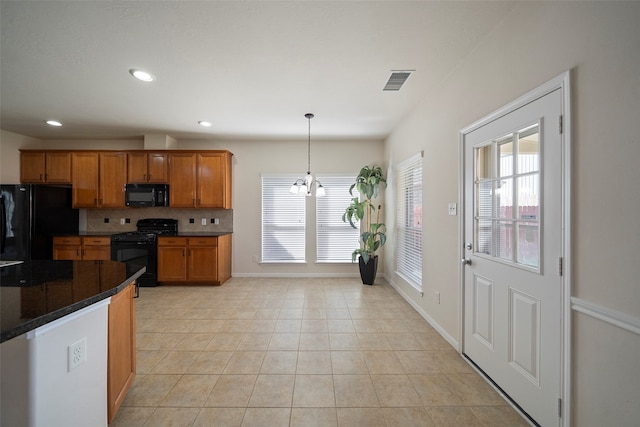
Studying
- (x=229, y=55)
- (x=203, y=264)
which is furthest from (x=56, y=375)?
(x=203, y=264)

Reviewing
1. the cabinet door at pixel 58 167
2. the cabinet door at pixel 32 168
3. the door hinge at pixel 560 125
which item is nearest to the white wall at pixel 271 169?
the cabinet door at pixel 58 167

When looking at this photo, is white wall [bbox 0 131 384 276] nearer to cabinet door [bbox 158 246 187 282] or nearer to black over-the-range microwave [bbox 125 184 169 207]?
black over-the-range microwave [bbox 125 184 169 207]

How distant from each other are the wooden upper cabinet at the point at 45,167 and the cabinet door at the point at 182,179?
1848 mm

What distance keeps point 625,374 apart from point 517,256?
774 millimetres

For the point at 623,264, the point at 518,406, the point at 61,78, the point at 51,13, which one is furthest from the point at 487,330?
the point at 61,78

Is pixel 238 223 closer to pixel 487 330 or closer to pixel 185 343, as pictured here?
pixel 185 343

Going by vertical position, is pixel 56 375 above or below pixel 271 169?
below

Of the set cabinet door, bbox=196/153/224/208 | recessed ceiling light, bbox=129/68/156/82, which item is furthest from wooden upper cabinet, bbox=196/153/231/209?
recessed ceiling light, bbox=129/68/156/82

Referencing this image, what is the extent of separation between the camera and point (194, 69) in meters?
2.61

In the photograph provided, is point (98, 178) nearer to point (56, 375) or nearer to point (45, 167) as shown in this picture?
point (45, 167)

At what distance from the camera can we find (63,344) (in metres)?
1.21

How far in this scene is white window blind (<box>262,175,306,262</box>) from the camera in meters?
5.32

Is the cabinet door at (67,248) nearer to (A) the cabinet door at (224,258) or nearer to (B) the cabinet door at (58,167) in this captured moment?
(B) the cabinet door at (58,167)

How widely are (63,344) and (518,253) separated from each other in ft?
8.69
